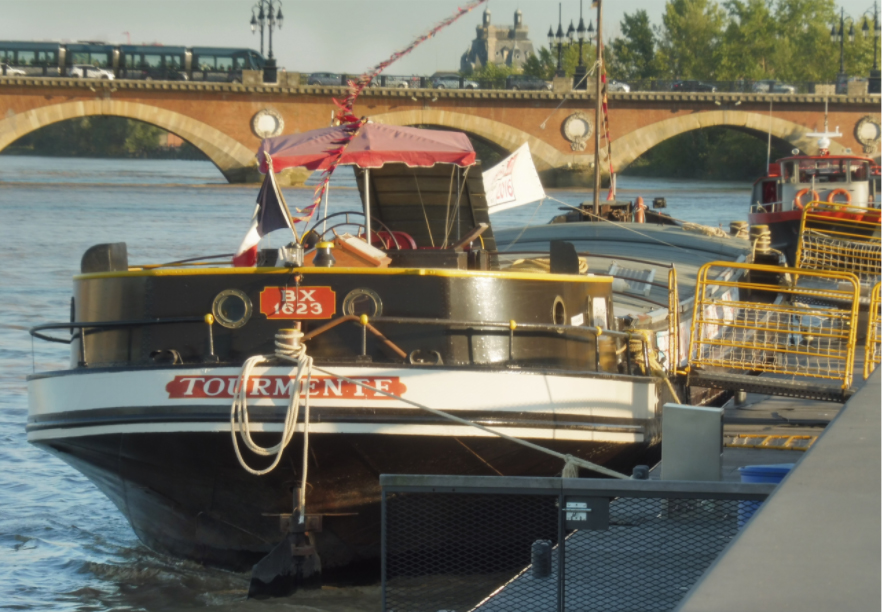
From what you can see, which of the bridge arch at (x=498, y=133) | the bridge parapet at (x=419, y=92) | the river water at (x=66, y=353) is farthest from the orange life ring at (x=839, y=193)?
the bridge arch at (x=498, y=133)

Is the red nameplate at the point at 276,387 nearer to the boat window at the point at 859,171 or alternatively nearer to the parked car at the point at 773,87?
the boat window at the point at 859,171

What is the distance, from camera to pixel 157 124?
57.2 metres

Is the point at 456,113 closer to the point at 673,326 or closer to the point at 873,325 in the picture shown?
the point at 873,325

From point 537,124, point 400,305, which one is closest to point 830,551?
point 400,305

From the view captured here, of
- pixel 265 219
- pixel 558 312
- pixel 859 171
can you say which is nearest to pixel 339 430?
pixel 265 219

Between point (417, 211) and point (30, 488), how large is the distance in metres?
4.96

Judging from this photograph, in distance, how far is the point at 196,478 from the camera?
7.70 meters

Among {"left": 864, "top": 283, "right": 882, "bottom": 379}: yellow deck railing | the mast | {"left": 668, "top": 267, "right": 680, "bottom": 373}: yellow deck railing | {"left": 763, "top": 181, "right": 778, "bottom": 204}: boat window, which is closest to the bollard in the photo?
{"left": 668, "top": 267, "right": 680, "bottom": 373}: yellow deck railing

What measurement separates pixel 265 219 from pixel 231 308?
77cm

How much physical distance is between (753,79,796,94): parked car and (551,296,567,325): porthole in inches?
2334

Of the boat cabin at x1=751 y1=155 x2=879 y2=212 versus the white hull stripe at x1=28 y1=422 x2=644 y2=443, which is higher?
the boat cabin at x1=751 y1=155 x2=879 y2=212

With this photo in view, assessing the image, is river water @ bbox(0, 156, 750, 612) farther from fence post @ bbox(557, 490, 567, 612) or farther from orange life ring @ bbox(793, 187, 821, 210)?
orange life ring @ bbox(793, 187, 821, 210)

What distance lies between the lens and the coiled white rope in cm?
711

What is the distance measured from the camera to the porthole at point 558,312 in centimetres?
825
